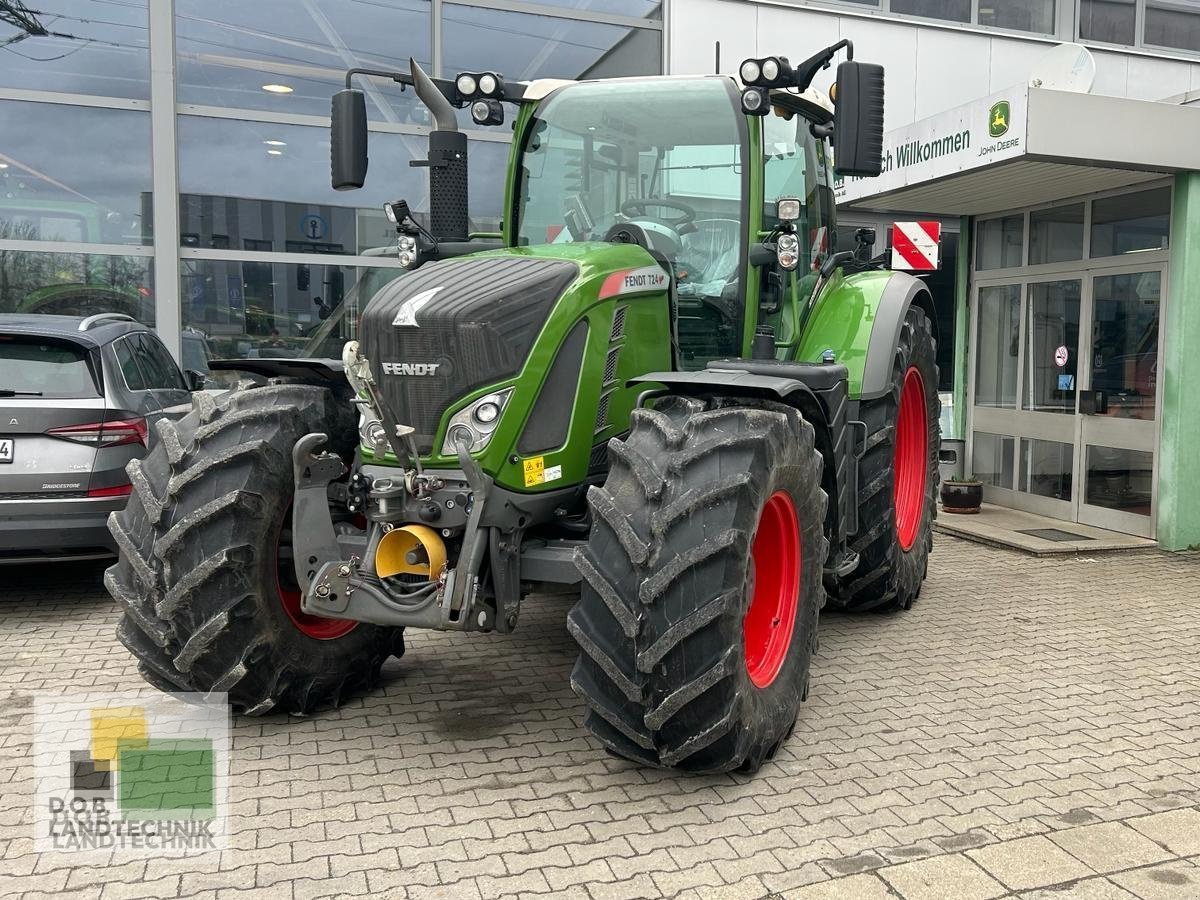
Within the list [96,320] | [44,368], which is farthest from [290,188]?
[44,368]

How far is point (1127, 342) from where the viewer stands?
822 centimetres

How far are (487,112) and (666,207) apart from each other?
3.22ft

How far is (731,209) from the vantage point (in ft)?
15.8

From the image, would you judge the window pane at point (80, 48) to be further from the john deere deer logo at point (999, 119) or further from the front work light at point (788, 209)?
the front work light at point (788, 209)

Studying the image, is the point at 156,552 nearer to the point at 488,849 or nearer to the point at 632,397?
the point at 488,849

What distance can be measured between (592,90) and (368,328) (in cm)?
188

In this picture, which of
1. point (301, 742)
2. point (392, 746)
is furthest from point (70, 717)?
point (392, 746)

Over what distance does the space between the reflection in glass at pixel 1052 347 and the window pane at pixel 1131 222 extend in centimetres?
44

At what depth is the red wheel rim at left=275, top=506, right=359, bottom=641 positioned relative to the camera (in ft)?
13.5

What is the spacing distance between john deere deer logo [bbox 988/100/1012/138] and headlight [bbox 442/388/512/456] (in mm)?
4941

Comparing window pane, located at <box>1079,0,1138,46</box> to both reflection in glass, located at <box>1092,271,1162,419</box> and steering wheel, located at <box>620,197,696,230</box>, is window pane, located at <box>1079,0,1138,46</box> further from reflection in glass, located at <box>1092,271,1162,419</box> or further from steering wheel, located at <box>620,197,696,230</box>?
steering wheel, located at <box>620,197,696,230</box>

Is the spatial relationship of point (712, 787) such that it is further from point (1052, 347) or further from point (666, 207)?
point (1052, 347)

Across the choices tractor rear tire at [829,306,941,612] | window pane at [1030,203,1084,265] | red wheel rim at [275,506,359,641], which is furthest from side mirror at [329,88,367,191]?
window pane at [1030,203,1084,265]

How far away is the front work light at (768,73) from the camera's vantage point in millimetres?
4363
